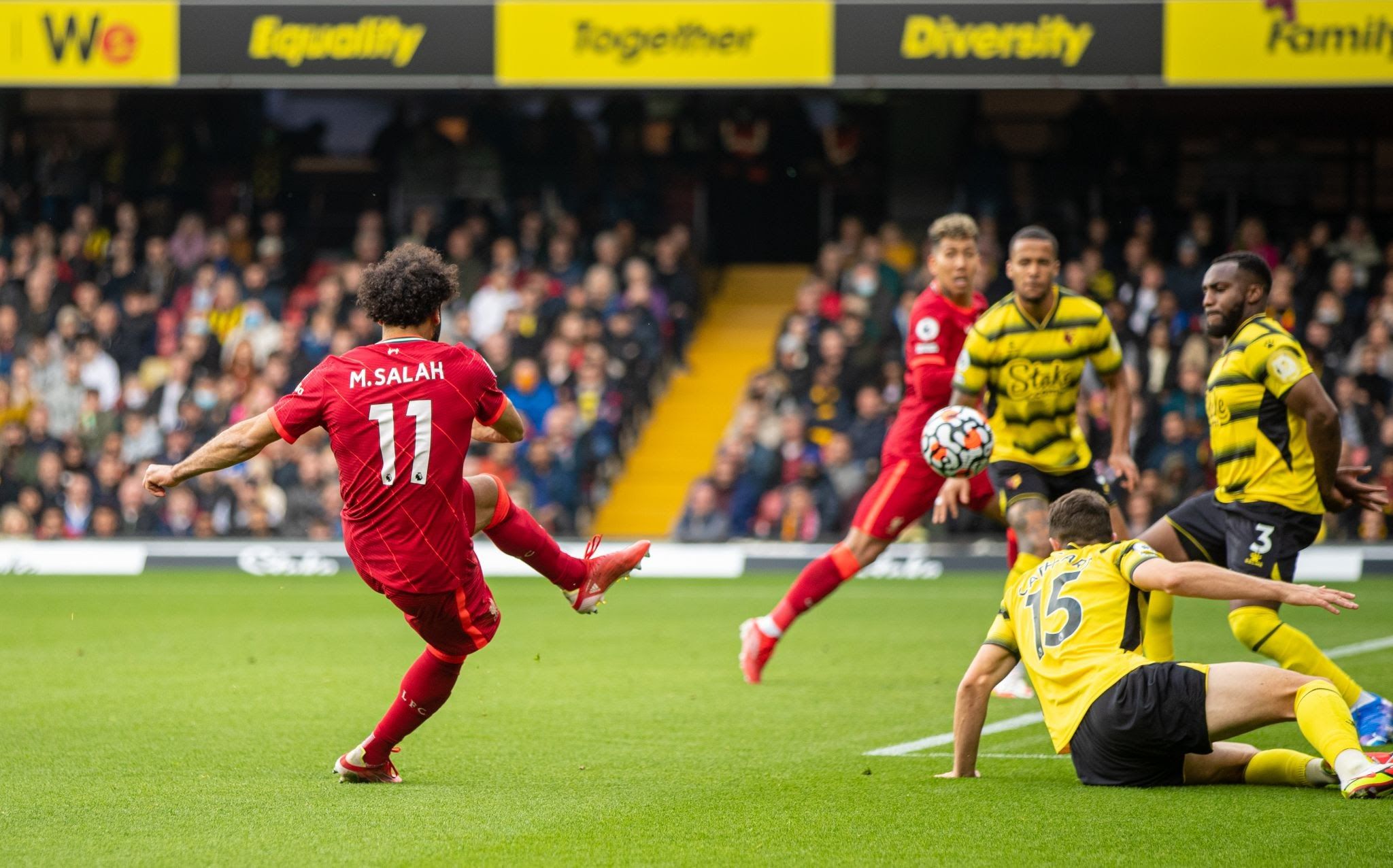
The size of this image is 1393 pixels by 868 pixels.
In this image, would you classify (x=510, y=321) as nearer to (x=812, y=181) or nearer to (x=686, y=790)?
(x=812, y=181)

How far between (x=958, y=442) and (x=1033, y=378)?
677 mm

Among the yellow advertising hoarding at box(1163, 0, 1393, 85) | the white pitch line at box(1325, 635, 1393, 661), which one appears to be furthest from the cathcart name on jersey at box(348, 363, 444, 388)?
the yellow advertising hoarding at box(1163, 0, 1393, 85)

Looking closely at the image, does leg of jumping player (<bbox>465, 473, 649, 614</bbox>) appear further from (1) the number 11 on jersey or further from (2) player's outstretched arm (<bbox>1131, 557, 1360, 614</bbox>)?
(2) player's outstretched arm (<bbox>1131, 557, 1360, 614</bbox>)

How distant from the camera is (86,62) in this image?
19.3 m

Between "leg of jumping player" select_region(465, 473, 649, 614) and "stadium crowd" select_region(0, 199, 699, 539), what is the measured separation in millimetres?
10788

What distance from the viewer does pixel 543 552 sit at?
6.86 meters

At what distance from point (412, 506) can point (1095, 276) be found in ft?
44.3

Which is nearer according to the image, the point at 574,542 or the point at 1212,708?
the point at 1212,708

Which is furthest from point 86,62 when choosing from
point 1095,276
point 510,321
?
point 1095,276

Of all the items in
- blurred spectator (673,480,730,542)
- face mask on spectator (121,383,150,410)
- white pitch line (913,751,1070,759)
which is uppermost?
face mask on spectator (121,383,150,410)

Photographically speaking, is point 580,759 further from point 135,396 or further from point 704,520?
point 135,396

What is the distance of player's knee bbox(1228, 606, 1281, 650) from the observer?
23.1 ft

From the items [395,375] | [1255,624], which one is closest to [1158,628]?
[1255,624]

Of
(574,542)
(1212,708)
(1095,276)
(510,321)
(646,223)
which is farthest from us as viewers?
(646,223)
